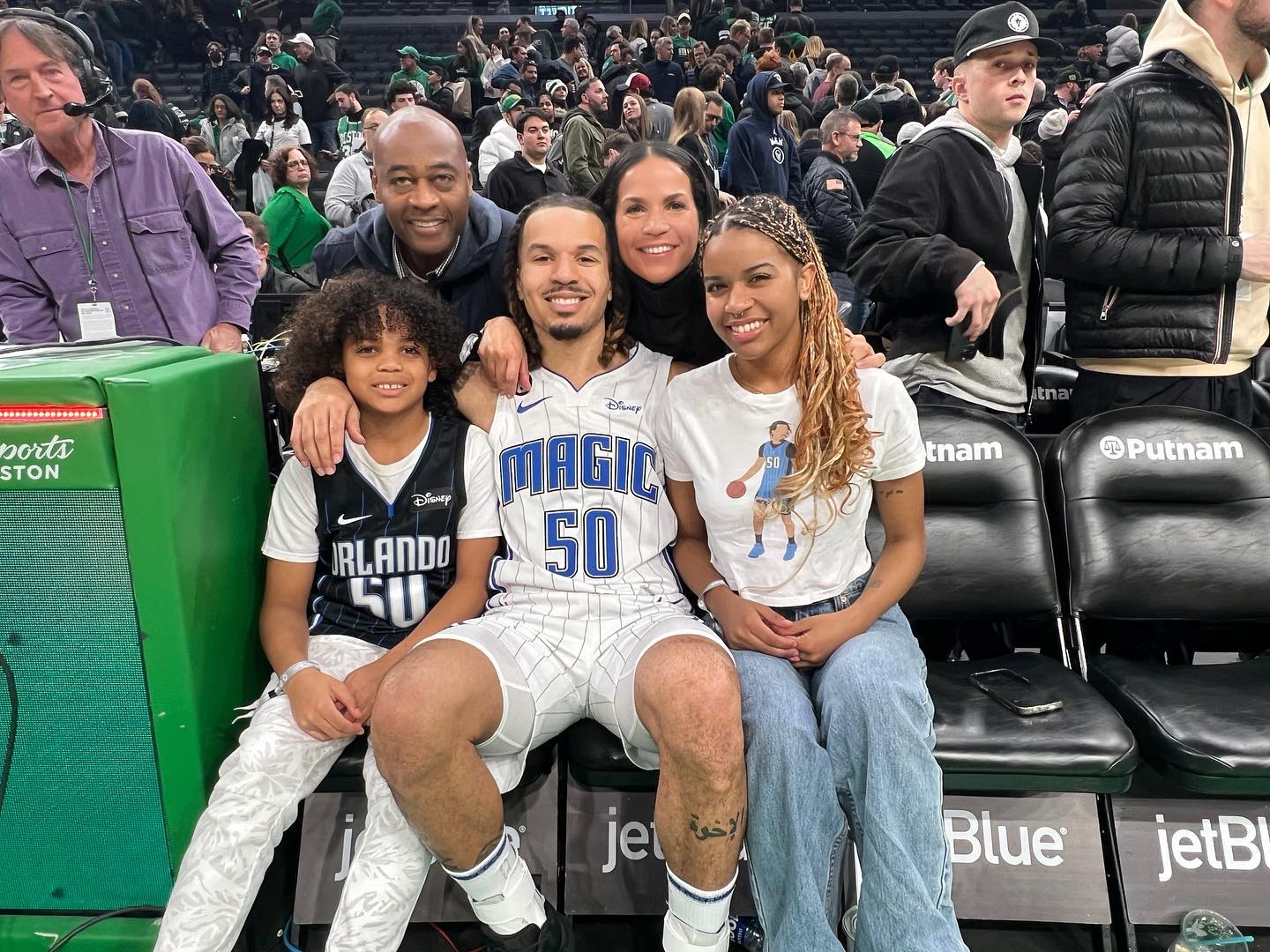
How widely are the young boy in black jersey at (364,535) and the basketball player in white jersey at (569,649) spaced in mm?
85

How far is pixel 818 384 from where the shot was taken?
1.99 m

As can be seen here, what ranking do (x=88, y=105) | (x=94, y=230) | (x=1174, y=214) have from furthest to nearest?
(x=94, y=230)
(x=88, y=105)
(x=1174, y=214)

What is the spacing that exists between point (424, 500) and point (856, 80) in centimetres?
587

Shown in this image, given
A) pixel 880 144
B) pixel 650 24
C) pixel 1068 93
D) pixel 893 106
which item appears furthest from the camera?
pixel 650 24

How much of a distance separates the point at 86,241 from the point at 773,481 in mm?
2128

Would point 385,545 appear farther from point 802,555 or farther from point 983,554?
point 983,554

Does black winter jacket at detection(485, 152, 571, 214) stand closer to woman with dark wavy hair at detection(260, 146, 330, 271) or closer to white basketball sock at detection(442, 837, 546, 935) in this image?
woman with dark wavy hair at detection(260, 146, 330, 271)

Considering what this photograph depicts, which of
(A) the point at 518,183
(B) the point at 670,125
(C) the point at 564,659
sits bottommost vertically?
(C) the point at 564,659

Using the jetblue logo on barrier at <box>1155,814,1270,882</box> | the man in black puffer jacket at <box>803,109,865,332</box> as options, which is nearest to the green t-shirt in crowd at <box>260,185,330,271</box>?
the man in black puffer jacket at <box>803,109,865,332</box>

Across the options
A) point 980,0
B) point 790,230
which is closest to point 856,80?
point 790,230

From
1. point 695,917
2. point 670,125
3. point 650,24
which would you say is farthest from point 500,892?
point 650,24

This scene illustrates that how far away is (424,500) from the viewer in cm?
208

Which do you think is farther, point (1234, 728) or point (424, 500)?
point (424, 500)

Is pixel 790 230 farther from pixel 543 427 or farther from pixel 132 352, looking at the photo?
pixel 132 352
